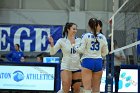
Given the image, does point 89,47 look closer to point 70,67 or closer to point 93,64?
point 93,64

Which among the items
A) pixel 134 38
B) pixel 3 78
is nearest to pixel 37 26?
pixel 3 78

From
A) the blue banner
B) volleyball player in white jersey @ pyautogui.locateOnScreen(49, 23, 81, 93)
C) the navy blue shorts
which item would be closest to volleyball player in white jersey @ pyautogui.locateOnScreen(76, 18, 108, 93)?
the navy blue shorts

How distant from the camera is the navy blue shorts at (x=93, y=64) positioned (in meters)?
4.77

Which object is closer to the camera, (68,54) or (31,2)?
(68,54)

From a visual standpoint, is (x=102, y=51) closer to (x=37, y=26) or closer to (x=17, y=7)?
(x=37, y=26)

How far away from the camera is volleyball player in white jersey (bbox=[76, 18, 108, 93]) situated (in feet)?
15.6

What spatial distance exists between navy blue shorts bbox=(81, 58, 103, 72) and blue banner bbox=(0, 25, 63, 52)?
11.2 metres

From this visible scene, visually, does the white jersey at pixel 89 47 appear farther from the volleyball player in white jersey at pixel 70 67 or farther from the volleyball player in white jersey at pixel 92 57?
the volleyball player in white jersey at pixel 70 67

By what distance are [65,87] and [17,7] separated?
12485 millimetres

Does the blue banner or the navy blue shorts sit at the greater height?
the blue banner

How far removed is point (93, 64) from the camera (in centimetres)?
478

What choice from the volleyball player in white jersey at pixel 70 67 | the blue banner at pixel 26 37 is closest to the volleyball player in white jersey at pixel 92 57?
the volleyball player in white jersey at pixel 70 67

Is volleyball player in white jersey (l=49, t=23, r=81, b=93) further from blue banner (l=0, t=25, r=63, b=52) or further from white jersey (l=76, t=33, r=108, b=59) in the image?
blue banner (l=0, t=25, r=63, b=52)

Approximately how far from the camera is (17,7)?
1733 cm
